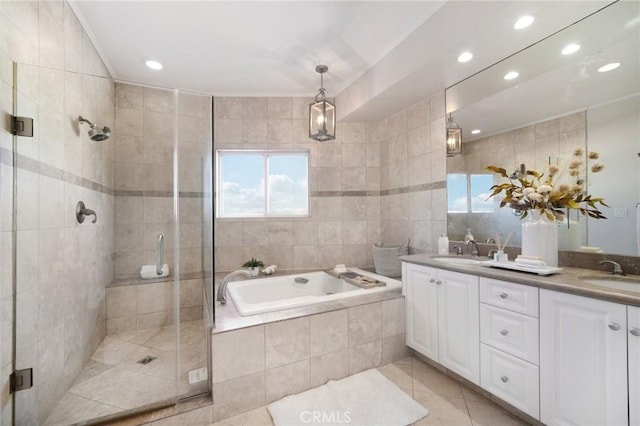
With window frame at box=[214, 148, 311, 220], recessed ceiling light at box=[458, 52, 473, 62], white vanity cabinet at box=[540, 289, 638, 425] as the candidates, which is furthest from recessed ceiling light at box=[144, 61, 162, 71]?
white vanity cabinet at box=[540, 289, 638, 425]

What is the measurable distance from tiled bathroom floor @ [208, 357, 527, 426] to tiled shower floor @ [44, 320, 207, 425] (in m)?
0.28

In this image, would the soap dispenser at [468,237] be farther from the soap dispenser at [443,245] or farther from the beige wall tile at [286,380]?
the beige wall tile at [286,380]

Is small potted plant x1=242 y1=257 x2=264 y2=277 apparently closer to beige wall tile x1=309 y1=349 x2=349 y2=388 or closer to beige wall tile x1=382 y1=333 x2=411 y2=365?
beige wall tile x1=309 y1=349 x2=349 y2=388

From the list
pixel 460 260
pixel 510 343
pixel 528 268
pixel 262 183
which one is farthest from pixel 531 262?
pixel 262 183

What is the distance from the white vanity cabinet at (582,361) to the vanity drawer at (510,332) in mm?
47

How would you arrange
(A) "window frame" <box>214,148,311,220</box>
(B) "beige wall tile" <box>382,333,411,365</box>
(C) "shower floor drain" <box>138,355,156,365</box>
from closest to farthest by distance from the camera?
(C) "shower floor drain" <box>138,355,156,365</box> → (B) "beige wall tile" <box>382,333,411,365</box> → (A) "window frame" <box>214,148,311,220</box>

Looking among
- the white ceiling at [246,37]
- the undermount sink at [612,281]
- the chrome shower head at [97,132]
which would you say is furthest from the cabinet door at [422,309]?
the chrome shower head at [97,132]

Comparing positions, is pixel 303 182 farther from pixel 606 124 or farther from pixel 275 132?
pixel 606 124

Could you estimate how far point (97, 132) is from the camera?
1.88m

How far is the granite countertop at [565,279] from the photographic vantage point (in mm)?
→ 1123

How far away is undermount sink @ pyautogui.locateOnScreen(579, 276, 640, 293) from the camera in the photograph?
1335mm

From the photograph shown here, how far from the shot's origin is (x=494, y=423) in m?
1.54

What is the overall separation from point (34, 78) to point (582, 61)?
3.15 meters

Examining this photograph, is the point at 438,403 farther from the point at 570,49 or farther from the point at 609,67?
the point at 570,49
